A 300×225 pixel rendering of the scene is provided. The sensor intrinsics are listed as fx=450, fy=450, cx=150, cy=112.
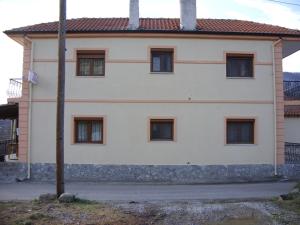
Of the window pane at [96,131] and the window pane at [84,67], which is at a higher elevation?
the window pane at [84,67]

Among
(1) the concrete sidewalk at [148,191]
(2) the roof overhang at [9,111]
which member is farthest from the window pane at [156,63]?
(2) the roof overhang at [9,111]

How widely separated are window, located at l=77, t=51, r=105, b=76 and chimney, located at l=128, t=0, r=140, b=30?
→ 188 centimetres

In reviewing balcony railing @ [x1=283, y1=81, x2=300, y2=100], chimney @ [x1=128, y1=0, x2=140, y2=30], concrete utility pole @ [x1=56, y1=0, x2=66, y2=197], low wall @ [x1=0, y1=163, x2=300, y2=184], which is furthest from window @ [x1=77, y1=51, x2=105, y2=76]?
balcony railing @ [x1=283, y1=81, x2=300, y2=100]

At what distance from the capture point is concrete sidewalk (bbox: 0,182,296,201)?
46.7 feet

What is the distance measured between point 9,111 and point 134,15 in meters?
8.99

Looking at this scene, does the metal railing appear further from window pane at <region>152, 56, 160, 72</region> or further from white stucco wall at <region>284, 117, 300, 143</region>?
window pane at <region>152, 56, 160, 72</region>

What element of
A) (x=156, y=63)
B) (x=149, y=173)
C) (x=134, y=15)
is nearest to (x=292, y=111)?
(x=156, y=63)

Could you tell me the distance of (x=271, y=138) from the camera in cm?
2000

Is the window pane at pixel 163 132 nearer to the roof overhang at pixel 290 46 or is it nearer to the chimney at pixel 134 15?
the chimney at pixel 134 15

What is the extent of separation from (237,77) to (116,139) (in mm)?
6076

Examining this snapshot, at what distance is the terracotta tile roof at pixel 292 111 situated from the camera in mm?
27895

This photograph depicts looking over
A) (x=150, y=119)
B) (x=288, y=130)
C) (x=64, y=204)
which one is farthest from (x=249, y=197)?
(x=288, y=130)

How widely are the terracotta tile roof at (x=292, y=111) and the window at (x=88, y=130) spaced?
1362 centimetres

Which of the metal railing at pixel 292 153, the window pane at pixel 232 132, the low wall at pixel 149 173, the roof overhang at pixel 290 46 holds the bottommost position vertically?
the low wall at pixel 149 173
